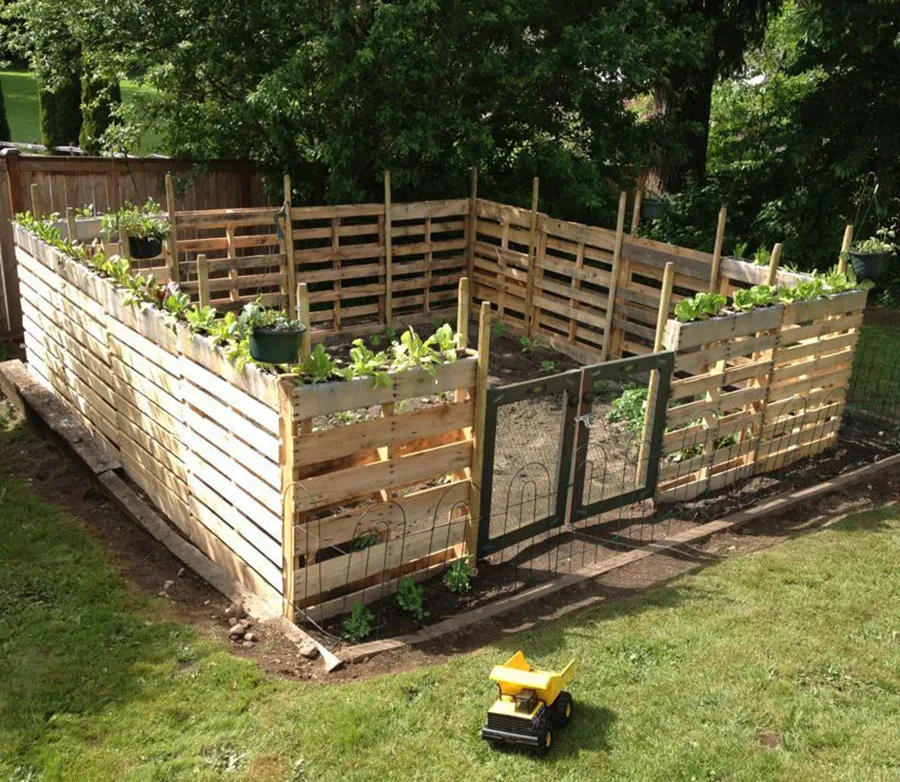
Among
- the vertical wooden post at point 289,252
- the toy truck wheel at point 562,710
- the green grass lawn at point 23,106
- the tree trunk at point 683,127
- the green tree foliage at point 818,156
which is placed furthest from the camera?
the green grass lawn at point 23,106

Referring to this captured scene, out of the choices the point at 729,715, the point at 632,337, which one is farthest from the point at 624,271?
the point at 729,715

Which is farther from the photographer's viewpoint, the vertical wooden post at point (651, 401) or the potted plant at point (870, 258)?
the potted plant at point (870, 258)

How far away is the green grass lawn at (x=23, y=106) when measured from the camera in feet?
108

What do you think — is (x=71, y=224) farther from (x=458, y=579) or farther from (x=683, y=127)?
(x=683, y=127)

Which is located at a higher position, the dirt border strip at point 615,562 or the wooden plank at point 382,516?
the wooden plank at point 382,516

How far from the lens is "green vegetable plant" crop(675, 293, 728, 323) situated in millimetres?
7602

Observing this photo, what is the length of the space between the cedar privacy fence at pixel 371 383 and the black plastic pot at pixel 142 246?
0.59 m

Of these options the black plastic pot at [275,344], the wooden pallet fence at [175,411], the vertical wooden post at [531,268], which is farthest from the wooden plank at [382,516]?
the vertical wooden post at [531,268]

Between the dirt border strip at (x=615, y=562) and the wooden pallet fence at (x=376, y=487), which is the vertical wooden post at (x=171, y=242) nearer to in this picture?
the wooden pallet fence at (x=376, y=487)

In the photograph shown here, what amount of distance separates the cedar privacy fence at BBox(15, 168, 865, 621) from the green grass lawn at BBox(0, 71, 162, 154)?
1904cm

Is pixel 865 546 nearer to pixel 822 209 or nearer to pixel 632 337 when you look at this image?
pixel 632 337

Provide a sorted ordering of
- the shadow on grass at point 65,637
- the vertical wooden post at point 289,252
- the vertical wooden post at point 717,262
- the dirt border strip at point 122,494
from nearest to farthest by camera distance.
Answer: the shadow on grass at point 65,637, the dirt border strip at point 122,494, the vertical wooden post at point 717,262, the vertical wooden post at point 289,252

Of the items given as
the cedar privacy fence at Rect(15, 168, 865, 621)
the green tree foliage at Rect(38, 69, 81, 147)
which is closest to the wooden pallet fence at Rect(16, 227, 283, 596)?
the cedar privacy fence at Rect(15, 168, 865, 621)

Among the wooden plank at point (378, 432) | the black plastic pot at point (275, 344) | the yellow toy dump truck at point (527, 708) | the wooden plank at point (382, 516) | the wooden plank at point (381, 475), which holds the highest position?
the black plastic pot at point (275, 344)
